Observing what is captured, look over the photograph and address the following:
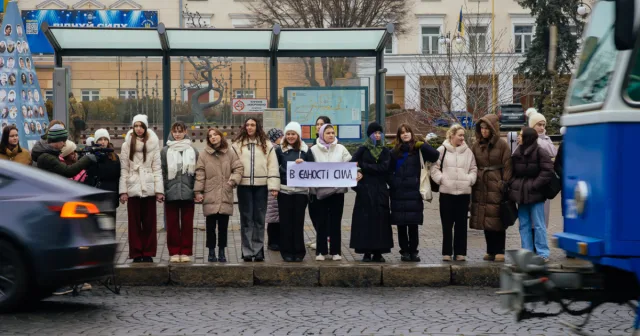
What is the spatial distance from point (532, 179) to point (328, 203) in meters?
2.70

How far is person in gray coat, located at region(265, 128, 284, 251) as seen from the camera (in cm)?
1391

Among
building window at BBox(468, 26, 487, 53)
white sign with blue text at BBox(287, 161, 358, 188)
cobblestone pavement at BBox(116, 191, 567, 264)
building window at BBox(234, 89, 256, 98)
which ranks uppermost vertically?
building window at BBox(468, 26, 487, 53)

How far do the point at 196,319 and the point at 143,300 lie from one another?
1.49 m

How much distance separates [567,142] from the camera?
26.5 ft

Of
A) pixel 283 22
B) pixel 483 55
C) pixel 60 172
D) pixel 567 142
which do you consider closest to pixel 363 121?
pixel 60 172

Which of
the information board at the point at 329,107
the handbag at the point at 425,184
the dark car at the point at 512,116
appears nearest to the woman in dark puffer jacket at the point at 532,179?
the handbag at the point at 425,184

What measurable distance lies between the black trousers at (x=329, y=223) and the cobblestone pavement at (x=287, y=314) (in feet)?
3.91

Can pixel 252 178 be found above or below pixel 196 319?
above

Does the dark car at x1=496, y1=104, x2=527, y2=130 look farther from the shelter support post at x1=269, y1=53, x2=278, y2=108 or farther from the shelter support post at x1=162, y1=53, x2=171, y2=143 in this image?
the shelter support post at x1=162, y1=53, x2=171, y2=143

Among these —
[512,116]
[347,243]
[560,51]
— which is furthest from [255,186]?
[512,116]

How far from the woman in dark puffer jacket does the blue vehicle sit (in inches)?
183

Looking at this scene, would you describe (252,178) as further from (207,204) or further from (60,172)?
(60,172)

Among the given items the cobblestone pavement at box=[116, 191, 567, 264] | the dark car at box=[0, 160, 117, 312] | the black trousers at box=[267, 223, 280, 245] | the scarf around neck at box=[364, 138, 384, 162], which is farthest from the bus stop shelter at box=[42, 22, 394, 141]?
the dark car at box=[0, 160, 117, 312]

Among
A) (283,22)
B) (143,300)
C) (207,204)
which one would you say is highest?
(283,22)
